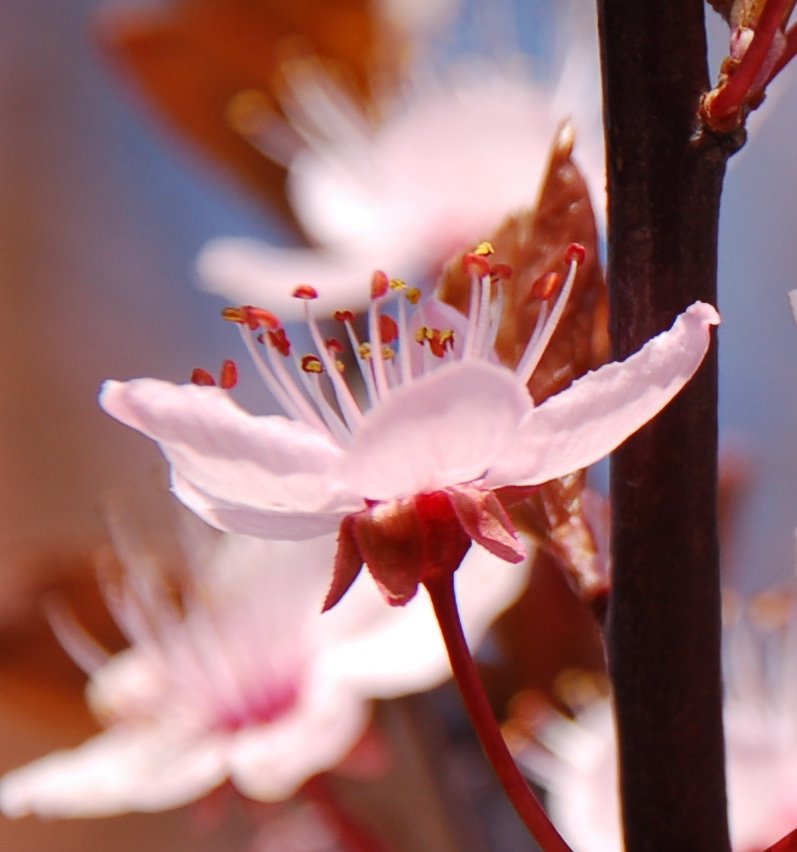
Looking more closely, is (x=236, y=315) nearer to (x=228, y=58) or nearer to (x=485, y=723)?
(x=485, y=723)

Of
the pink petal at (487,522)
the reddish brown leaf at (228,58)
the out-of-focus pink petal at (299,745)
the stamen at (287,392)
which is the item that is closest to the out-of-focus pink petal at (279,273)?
the reddish brown leaf at (228,58)

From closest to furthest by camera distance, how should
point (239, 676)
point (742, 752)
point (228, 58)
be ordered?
point (742, 752), point (239, 676), point (228, 58)

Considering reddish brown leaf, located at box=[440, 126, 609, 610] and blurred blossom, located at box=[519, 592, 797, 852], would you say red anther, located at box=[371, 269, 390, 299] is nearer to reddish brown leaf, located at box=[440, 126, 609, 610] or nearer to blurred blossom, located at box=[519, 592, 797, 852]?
reddish brown leaf, located at box=[440, 126, 609, 610]

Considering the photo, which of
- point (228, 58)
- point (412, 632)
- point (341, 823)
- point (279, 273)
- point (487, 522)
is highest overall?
point (228, 58)

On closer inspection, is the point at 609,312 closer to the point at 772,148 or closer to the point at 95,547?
the point at 95,547

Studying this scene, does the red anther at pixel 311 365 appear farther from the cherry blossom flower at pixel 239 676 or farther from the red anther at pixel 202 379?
the cherry blossom flower at pixel 239 676

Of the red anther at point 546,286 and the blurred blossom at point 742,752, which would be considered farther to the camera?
the blurred blossom at point 742,752

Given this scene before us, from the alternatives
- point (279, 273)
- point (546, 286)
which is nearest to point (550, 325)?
point (546, 286)
